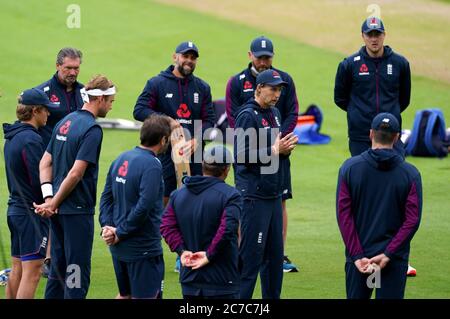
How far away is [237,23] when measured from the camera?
28703 millimetres

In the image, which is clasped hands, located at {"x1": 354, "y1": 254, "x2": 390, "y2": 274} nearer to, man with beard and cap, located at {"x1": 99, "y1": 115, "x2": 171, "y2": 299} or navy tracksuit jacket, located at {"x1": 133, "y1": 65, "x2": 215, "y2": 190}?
man with beard and cap, located at {"x1": 99, "y1": 115, "x2": 171, "y2": 299}

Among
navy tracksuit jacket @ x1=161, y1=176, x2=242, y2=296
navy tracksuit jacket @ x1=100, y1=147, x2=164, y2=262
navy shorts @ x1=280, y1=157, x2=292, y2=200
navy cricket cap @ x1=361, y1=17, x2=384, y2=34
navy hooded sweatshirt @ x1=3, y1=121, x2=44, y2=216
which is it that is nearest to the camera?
navy tracksuit jacket @ x1=161, y1=176, x2=242, y2=296

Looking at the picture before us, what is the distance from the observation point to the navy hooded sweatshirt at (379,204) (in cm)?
873

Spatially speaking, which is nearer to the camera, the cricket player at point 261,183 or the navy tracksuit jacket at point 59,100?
the cricket player at point 261,183

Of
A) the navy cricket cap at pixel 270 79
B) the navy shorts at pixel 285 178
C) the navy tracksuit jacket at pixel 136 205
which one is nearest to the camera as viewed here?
the navy tracksuit jacket at pixel 136 205

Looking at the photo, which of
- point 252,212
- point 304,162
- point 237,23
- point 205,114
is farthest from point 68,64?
point 237,23

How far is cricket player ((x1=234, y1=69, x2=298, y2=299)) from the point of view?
10242 mm

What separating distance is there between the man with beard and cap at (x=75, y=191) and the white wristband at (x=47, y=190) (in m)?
0.05

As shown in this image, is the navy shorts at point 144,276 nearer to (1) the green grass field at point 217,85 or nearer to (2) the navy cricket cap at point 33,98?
(1) the green grass field at point 217,85

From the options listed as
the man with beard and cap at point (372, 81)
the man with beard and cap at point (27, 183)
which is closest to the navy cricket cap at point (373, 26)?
the man with beard and cap at point (372, 81)

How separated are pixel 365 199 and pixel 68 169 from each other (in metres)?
2.81

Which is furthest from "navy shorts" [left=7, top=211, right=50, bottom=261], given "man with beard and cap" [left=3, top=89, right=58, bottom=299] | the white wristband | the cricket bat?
the cricket bat

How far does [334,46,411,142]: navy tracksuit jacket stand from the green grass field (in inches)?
69.9

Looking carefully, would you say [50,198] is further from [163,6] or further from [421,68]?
[163,6]
